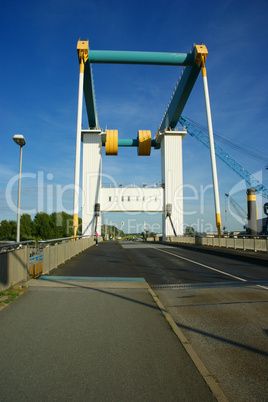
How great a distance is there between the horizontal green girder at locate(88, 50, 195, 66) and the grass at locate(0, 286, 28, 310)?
32.8 meters

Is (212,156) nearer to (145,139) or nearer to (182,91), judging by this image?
(182,91)

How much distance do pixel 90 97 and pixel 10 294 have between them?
3742 centimetres

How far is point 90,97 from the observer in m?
40.7

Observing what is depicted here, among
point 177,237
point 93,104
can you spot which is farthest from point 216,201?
point 93,104

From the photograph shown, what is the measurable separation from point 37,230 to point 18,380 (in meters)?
96.6

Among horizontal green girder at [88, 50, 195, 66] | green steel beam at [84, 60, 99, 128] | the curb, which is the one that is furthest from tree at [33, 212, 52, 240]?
the curb

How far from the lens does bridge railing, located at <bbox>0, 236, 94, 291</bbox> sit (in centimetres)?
690

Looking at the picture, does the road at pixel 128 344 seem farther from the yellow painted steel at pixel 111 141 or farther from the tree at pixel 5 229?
the tree at pixel 5 229

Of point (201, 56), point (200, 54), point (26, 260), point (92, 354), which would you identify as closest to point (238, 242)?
point (26, 260)

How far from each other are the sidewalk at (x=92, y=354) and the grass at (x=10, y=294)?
15 cm

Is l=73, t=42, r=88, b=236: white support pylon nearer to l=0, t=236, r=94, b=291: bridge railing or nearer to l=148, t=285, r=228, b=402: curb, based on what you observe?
l=0, t=236, r=94, b=291: bridge railing

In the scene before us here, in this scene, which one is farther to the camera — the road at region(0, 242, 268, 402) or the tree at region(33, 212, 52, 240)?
the tree at region(33, 212, 52, 240)

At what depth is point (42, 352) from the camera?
12.9ft

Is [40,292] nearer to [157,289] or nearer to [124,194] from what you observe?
[157,289]
